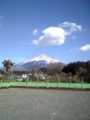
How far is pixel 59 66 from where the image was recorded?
6850cm

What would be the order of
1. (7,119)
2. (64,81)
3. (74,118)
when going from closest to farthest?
(7,119), (74,118), (64,81)

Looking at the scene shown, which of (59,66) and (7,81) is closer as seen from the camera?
(7,81)

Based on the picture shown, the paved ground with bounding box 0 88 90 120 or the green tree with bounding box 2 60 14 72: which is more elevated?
the green tree with bounding box 2 60 14 72

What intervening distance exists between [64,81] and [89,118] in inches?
874

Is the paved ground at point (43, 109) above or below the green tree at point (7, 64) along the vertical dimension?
below

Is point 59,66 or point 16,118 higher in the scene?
point 59,66

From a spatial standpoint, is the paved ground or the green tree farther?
the green tree

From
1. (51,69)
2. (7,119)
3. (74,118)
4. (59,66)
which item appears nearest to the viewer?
(7,119)

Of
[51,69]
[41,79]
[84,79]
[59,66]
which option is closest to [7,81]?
[41,79]

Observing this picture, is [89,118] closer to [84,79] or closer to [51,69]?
[84,79]

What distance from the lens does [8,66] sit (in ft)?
171

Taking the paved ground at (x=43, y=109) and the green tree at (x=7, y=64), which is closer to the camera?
the paved ground at (x=43, y=109)

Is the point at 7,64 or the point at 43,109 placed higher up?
the point at 7,64

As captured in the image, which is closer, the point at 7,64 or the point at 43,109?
the point at 43,109
